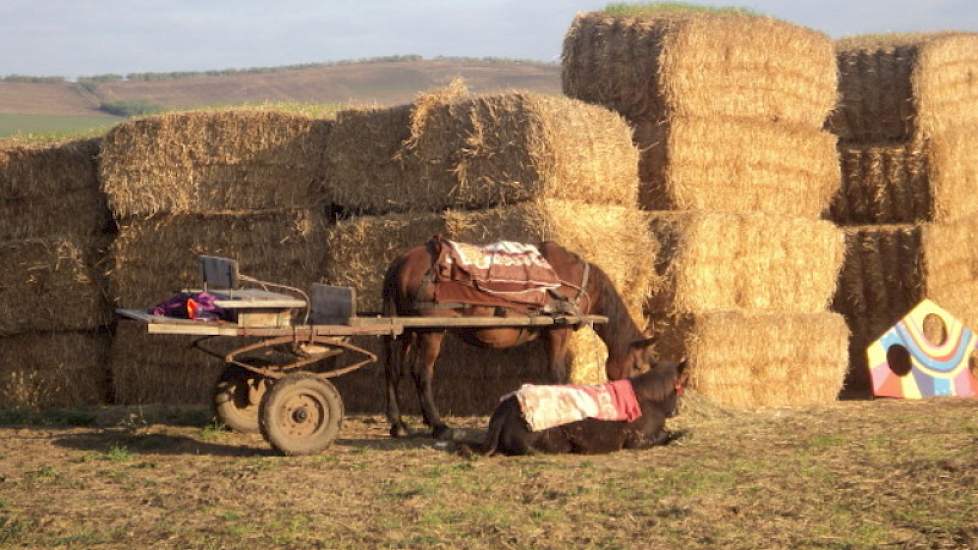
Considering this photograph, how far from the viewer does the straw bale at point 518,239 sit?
11.7 meters

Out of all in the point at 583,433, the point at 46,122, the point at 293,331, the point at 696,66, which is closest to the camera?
the point at 583,433

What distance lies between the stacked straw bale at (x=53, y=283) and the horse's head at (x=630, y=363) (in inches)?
223

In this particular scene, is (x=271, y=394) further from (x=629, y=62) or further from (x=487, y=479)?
(x=629, y=62)

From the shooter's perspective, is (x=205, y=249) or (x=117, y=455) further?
(x=205, y=249)

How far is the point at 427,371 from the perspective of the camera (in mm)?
10789

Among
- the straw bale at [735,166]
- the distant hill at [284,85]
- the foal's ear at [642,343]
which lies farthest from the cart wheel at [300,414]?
the distant hill at [284,85]

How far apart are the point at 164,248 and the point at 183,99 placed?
35.6 m

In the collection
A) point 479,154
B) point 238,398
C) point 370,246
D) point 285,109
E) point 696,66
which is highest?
point 696,66

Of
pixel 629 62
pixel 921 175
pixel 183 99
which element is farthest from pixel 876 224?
pixel 183 99

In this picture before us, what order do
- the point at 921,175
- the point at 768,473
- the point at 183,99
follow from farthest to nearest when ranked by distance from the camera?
the point at 183,99 → the point at 921,175 → the point at 768,473

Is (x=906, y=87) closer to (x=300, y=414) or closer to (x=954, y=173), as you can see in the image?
(x=954, y=173)

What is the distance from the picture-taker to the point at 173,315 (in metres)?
9.62

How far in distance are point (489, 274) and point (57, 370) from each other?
222 inches

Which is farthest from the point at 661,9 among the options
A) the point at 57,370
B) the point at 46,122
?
the point at 46,122
